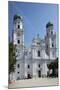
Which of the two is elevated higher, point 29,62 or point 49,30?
point 49,30

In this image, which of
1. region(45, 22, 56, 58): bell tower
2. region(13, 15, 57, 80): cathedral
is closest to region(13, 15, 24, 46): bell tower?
region(13, 15, 57, 80): cathedral

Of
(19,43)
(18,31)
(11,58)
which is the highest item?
(18,31)

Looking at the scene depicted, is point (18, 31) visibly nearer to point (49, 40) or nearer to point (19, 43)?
point (19, 43)

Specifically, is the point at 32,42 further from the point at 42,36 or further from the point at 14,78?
the point at 14,78

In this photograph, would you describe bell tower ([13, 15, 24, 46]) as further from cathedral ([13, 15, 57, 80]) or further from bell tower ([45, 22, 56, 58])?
bell tower ([45, 22, 56, 58])

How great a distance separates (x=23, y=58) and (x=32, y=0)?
65cm

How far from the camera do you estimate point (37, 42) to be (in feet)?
8.46

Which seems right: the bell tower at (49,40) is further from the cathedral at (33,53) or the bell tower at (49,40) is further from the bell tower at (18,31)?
the bell tower at (18,31)

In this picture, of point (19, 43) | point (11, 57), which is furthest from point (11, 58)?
point (19, 43)

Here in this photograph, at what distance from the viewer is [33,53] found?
101 inches

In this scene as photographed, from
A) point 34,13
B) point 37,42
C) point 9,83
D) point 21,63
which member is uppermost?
point 34,13

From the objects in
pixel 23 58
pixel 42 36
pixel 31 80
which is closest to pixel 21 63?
pixel 23 58

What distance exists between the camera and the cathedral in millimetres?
2516

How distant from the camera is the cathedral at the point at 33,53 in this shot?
2.52 metres
